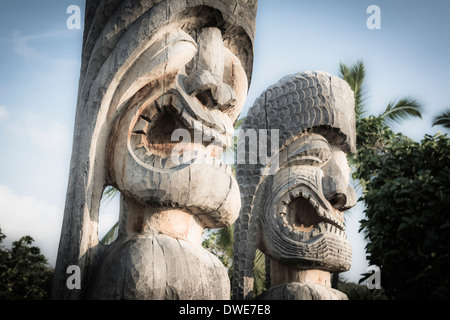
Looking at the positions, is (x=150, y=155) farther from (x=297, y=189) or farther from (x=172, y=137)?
(x=297, y=189)

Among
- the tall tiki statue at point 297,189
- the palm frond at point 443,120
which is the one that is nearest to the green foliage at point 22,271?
the tall tiki statue at point 297,189

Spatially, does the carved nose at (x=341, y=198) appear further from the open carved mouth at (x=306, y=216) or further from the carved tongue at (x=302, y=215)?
the carved tongue at (x=302, y=215)

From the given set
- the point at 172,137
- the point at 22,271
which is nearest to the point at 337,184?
the point at 172,137

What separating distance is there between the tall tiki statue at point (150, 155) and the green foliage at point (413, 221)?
78.0 inches

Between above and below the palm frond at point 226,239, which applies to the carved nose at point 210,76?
below

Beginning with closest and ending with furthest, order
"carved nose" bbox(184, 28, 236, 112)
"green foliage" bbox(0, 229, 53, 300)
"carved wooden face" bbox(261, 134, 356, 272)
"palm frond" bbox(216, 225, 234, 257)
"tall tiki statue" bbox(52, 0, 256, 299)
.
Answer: "tall tiki statue" bbox(52, 0, 256, 299) → "carved nose" bbox(184, 28, 236, 112) → "carved wooden face" bbox(261, 134, 356, 272) → "green foliage" bbox(0, 229, 53, 300) → "palm frond" bbox(216, 225, 234, 257)

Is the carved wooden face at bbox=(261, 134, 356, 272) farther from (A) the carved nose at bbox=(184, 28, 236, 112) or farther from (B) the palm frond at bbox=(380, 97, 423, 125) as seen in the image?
(B) the palm frond at bbox=(380, 97, 423, 125)

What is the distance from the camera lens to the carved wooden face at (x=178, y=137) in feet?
9.21

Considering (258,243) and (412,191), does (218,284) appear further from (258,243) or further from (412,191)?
(412,191)

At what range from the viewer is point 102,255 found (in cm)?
279

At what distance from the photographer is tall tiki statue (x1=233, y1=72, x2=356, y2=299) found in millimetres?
4008

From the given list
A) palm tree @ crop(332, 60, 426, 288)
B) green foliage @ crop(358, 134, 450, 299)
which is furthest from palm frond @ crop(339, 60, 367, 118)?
green foliage @ crop(358, 134, 450, 299)

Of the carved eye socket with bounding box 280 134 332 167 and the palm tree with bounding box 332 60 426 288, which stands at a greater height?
the palm tree with bounding box 332 60 426 288

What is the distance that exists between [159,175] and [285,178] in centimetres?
170
